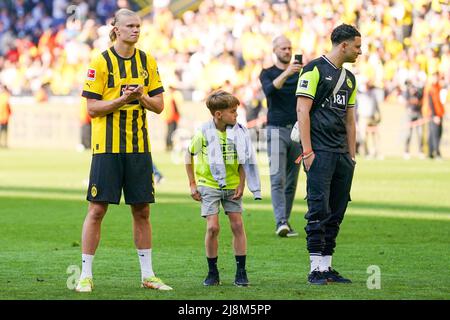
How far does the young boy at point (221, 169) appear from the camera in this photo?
1005 cm

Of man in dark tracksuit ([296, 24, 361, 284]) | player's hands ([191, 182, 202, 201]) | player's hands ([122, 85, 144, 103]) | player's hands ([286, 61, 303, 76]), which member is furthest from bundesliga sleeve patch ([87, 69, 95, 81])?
player's hands ([286, 61, 303, 76])

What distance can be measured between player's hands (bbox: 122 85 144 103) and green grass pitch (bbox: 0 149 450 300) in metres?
1.51

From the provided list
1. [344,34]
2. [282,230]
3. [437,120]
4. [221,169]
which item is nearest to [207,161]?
[221,169]

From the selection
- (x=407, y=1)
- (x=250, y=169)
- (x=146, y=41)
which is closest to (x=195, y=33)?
(x=146, y=41)

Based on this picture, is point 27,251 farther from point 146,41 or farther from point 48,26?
point 48,26

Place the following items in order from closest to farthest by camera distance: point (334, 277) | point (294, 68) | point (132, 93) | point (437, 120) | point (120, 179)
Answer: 1. point (132, 93)
2. point (120, 179)
3. point (334, 277)
4. point (294, 68)
5. point (437, 120)

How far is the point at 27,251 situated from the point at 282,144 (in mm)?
3553

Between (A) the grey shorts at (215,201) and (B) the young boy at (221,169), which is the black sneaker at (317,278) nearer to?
(B) the young boy at (221,169)

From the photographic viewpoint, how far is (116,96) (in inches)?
374

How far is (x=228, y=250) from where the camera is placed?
13.0 meters

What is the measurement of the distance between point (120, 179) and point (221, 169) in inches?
37.5

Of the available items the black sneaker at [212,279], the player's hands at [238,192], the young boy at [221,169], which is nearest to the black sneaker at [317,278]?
the young boy at [221,169]

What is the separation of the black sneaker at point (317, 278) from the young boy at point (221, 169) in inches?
23.1

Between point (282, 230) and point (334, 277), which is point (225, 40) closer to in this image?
point (282, 230)
